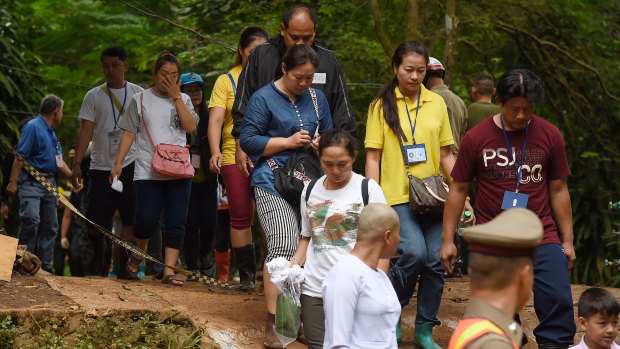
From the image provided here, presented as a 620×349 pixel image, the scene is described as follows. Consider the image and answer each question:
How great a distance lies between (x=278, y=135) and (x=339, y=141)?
46.6 inches

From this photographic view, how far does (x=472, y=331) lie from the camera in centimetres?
289

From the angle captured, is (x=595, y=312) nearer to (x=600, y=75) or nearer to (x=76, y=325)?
(x=76, y=325)

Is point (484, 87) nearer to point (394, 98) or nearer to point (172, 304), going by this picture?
point (394, 98)

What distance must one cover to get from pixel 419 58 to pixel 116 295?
9.59 ft

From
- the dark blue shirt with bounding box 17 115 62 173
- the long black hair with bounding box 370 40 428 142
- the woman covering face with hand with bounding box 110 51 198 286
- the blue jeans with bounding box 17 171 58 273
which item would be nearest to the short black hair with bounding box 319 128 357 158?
the long black hair with bounding box 370 40 428 142

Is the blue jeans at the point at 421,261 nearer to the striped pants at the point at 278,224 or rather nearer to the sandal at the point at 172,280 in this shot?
the striped pants at the point at 278,224

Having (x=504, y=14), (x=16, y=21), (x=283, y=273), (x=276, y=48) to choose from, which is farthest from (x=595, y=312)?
(x=16, y=21)

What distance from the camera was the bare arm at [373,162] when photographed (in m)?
6.43

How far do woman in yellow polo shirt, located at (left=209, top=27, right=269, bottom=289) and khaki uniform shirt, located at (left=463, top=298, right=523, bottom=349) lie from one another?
15.5 ft

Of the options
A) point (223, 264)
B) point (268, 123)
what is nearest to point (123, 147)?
point (223, 264)

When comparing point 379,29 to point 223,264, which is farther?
point 379,29

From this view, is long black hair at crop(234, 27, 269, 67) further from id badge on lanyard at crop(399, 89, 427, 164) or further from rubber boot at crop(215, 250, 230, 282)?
rubber boot at crop(215, 250, 230, 282)

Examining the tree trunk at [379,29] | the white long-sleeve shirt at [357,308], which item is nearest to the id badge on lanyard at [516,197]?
the white long-sleeve shirt at [357,308]

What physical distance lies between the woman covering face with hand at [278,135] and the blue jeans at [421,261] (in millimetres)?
716
